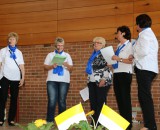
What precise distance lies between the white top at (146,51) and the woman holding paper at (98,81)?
0.68 metres

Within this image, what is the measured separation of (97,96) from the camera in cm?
445

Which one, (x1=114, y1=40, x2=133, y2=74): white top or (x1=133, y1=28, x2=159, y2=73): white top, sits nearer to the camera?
(x1=133, y1=28, x2=159, y2=73): white top

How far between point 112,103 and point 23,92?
1.87 m

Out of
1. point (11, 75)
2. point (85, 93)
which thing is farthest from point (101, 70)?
point (11, 75)

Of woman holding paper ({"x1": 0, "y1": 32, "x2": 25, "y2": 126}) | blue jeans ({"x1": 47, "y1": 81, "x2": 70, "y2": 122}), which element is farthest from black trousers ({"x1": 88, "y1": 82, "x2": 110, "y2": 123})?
woman holding paper ({"x1": 0, "y1": 32, "x2": 25, "y2": 126})

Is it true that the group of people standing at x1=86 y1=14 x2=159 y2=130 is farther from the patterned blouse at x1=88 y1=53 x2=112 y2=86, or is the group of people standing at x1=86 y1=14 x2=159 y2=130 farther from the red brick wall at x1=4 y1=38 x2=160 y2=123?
the red brick wall at x1=4 y1=38 x2=160 y2=123

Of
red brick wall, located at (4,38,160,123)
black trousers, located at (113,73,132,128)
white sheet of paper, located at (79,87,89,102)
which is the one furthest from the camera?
red brick wall, located at (4,38,160,123)

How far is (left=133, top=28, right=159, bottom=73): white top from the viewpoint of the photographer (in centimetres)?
379

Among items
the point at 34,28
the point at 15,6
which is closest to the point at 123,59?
the point at 34,28

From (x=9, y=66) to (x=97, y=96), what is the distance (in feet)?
5.20

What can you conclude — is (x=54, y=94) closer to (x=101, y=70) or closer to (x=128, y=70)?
(x=101, y=70)

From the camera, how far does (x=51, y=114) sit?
5039mm

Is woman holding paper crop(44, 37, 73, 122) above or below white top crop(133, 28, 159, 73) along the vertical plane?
below

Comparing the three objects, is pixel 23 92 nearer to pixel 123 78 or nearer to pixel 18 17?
pixel 18 17
